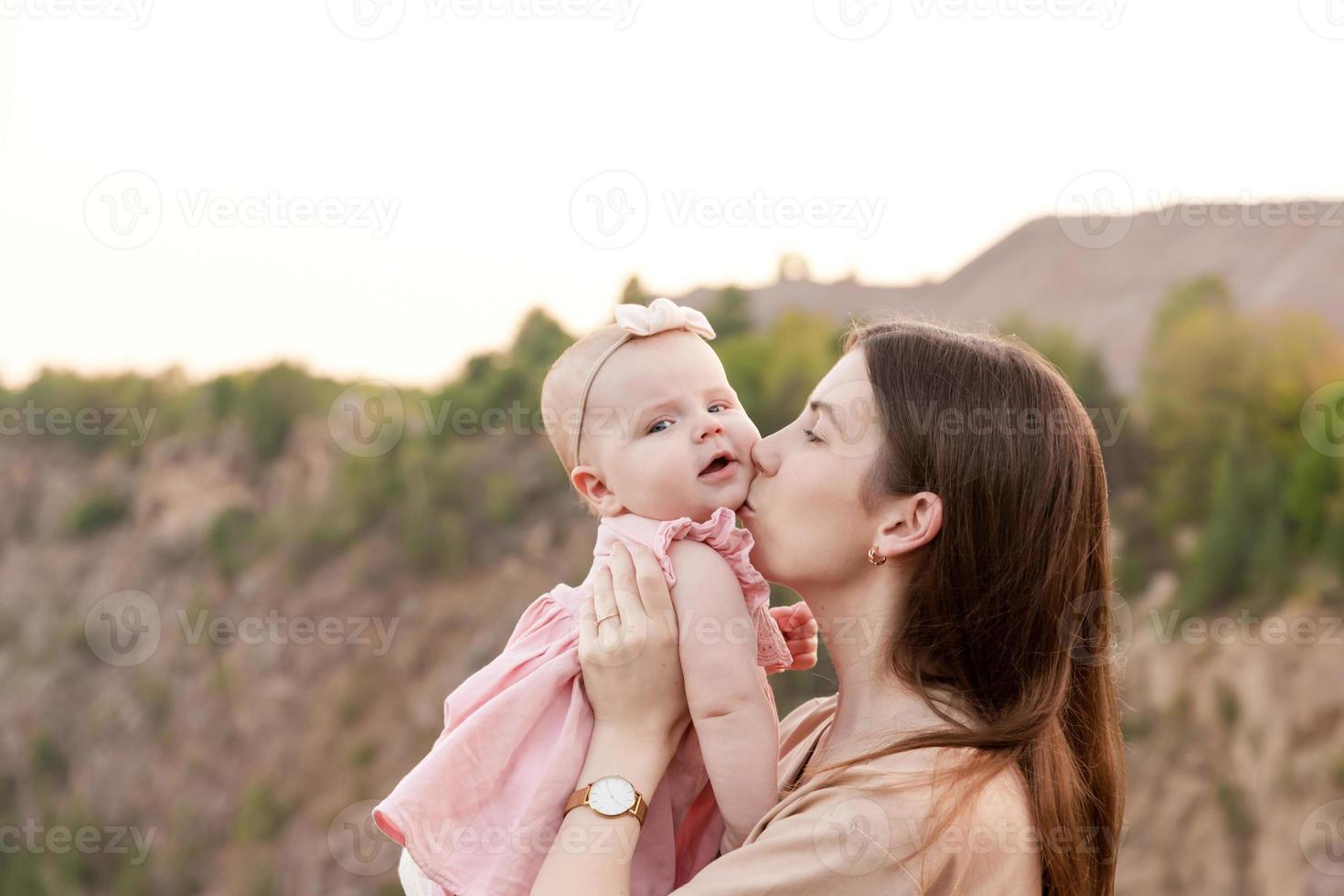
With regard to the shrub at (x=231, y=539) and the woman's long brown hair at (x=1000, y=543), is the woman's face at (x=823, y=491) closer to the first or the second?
the woman's long brown hair at (x=1000, y=543)

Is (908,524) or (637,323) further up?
(637,323)

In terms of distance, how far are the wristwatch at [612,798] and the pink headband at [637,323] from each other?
2.19 feet

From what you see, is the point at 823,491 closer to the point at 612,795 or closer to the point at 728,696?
the point at 728,696

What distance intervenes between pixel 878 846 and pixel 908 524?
523mm

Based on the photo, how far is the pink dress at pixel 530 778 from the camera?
192 centimetres

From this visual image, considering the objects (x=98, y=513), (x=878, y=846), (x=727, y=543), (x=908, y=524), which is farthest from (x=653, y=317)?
(x=98, y=513)

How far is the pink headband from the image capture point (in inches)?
88.9

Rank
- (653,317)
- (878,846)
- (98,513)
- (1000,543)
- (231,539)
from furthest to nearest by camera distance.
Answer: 1. (98,513)
2. (231,539)
3. (653,317)
4. (1000,543)
5. (878,846)

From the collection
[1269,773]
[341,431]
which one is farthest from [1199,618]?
[341,431]

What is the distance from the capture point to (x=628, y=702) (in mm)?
1913

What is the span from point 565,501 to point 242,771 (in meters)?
4.79

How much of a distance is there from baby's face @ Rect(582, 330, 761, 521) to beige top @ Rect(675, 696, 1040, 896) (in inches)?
22.6

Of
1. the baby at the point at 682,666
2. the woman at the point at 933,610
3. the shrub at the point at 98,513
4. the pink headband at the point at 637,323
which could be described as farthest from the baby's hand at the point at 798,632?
the shrub at the point at 98,513

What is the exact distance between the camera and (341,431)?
15.6m
